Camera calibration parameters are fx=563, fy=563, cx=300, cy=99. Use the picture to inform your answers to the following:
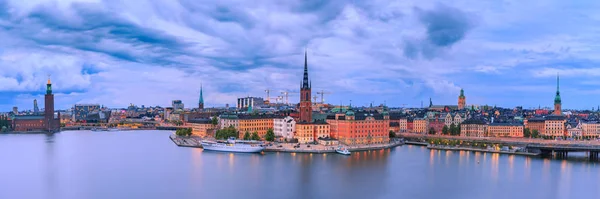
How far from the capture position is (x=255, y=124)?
4362cm

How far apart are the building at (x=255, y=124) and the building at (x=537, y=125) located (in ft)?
70.1

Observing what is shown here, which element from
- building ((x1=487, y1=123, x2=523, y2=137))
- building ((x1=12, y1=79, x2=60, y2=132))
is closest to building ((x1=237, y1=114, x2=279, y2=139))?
building ((x1=487, y1=123, x2=523, y2=137))

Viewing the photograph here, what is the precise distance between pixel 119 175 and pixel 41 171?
3983 mm

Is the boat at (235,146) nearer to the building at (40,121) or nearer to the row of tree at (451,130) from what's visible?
the row of tree at (451,130)

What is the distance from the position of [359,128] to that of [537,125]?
18874 mm

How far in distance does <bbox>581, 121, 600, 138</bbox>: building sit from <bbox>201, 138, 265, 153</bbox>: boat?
1106 inches

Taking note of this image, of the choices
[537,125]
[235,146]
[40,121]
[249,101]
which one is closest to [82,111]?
[249,101]

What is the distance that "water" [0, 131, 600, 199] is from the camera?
1919 cm

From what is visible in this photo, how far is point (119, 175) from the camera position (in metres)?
22.6

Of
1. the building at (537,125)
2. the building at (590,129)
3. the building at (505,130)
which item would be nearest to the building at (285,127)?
the building at (505,130)

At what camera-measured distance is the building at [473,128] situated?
43.8 meters

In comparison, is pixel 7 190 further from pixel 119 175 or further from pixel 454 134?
pixel 454 134

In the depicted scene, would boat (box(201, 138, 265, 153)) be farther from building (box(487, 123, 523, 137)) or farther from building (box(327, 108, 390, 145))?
building (box(487, 123, 523, 137))

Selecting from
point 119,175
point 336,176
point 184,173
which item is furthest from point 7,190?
point 336,176
